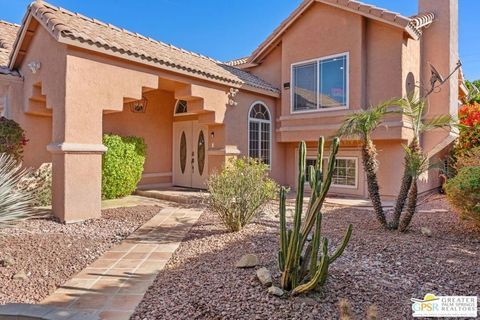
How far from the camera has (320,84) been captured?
42.7 feet

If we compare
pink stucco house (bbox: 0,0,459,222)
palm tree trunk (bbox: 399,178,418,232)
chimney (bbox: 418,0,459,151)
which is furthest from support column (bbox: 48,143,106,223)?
chimney (bbox: 418,0,459,151)

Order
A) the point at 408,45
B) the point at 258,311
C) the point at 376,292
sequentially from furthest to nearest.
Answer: the point at 408,45
the point at 376,292
the point at 258,311

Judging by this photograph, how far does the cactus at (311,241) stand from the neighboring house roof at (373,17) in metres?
9.32

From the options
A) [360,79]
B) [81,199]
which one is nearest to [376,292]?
[81,199]

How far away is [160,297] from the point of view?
13.8ft

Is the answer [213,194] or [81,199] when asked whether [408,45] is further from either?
[81,199]

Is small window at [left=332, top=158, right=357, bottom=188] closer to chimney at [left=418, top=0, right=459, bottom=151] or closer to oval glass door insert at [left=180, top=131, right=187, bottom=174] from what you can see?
chimney at [left=418, top=0, right=459, bottom=151]

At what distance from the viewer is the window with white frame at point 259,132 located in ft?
44.3

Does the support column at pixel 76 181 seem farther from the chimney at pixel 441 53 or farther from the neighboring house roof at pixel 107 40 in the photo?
the chimney at pixel 441 53

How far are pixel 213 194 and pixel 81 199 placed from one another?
3.74 metres

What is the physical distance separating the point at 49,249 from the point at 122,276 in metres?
2.06

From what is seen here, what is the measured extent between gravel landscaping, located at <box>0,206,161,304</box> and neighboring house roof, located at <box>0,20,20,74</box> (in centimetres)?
653

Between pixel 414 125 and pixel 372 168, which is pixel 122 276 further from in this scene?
pixel 414 125

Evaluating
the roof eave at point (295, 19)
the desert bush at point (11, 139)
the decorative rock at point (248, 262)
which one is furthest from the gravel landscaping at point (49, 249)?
the roof eave at point (295, 19)
